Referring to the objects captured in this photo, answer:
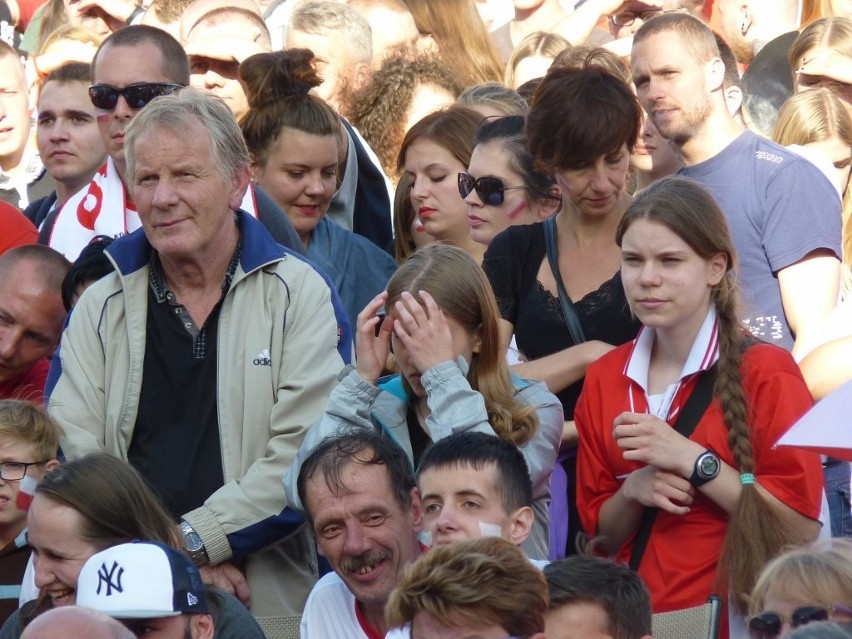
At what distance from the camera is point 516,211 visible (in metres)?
6.00

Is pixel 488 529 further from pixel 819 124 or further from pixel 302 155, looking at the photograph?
pixel 819 124

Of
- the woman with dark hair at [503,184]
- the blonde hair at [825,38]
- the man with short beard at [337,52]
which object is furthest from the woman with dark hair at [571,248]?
the man with short beard at [337,52]

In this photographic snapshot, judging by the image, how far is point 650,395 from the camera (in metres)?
A: 4.77

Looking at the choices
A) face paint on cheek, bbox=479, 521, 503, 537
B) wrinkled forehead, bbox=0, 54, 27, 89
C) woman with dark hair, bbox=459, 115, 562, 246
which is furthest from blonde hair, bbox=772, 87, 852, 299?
wrinkled forehead, bbox=0, 54, 27, 89

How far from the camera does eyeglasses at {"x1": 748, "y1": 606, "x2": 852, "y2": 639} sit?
389cm

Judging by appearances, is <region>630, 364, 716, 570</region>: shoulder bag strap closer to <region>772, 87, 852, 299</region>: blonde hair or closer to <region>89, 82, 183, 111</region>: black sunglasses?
<region>772, 87, 852, 299</region>: blonde hair

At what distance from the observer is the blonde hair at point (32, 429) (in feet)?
16.9

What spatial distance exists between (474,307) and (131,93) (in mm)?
1919

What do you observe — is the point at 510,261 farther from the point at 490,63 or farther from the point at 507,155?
the point at 490,63

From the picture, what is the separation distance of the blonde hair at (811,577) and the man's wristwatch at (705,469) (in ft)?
1.35

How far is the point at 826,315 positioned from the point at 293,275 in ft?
6.19

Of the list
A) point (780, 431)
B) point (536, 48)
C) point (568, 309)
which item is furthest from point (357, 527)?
point (536, 48)

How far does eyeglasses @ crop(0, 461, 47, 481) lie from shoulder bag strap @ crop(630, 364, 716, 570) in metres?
1.94

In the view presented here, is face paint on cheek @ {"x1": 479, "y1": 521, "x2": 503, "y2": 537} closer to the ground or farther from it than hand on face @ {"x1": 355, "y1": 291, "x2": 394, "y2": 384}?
closer to the ground
